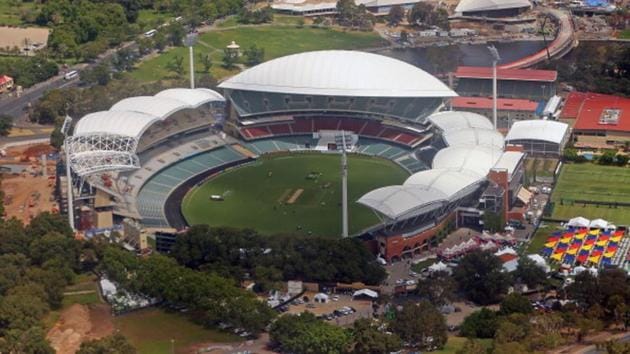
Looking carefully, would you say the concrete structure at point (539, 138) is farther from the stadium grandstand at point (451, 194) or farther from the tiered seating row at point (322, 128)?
the tiered seating row at point (322, 128)

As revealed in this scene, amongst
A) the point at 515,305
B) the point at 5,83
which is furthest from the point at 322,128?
the point at 515,305

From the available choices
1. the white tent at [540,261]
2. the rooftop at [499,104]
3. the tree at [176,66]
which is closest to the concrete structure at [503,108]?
the rooftop at [499,104]

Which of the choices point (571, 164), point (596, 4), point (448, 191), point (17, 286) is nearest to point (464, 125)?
point (571, 164)

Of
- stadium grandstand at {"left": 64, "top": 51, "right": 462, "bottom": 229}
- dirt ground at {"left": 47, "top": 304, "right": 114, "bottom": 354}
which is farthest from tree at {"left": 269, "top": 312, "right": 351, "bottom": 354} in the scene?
stadium grandstand at {"left": 64, "top": 51, "right": 462, "bottom": 229}

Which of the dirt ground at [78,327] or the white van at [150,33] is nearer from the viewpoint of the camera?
the dirt ground at [78,327]

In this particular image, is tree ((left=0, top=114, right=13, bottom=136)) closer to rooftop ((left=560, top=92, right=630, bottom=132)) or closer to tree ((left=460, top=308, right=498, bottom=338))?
rooftop ((left=560, top=92, right=630, bottom=132))

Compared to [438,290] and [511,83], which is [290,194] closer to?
[438,290]
